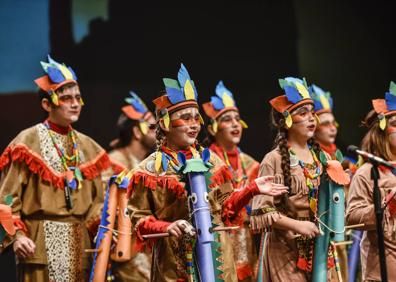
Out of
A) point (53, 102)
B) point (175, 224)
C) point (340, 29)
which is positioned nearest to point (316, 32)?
point (340, 29)

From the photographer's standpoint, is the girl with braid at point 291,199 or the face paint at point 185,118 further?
the girl with braid at point 291,199

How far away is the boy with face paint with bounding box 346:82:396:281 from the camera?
460cm

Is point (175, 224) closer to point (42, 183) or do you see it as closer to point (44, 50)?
point (42, 183)

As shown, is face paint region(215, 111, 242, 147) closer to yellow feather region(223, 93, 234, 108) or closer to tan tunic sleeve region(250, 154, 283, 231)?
yellow feather region(223, 93, 234, 108)

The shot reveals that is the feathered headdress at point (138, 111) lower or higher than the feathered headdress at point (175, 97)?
higher

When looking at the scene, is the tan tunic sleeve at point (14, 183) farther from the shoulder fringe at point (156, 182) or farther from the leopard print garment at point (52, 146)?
the shoulder fringe at point (156, 182)

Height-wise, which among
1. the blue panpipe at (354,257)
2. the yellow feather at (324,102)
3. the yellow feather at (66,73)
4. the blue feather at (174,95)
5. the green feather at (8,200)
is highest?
the yellow feather at (66,73)

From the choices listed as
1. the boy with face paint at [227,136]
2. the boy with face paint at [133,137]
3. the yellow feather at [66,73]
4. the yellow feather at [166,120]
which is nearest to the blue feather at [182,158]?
the yellow feather at [166,120]

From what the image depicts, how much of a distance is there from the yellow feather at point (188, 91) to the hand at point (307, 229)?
2.93ft

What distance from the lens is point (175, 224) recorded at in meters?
3.97

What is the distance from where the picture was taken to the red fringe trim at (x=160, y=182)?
4.24 m

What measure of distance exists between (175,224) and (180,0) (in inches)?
162

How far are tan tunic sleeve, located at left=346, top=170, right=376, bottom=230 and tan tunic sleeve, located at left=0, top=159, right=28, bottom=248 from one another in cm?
197

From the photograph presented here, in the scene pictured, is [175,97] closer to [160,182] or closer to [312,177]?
[160,182]
